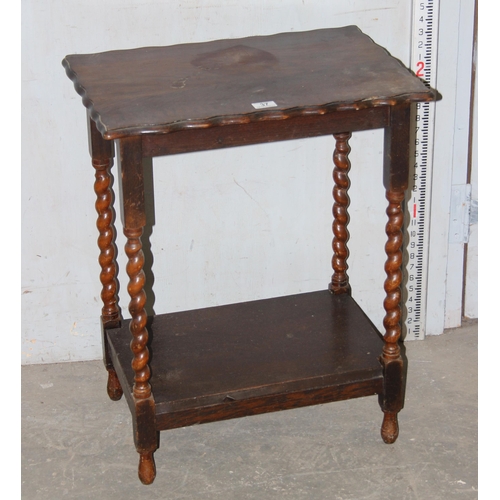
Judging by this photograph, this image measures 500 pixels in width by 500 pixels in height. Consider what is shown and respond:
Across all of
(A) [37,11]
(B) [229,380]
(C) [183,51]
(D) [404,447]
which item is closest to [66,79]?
(A) [37,11]

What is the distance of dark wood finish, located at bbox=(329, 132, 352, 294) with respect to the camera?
3.08 metres

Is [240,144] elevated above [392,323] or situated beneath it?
elevated above

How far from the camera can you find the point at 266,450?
2.94 m

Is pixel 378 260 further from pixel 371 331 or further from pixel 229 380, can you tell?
pixel 229 380

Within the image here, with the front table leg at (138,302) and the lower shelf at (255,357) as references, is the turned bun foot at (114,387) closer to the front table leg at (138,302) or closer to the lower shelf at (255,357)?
the lower shelf at (255,357)

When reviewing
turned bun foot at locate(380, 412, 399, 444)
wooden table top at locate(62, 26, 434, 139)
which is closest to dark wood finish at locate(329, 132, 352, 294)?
wooden table top at locate(62, 26, 434, 139)

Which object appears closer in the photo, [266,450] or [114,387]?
[266,450]

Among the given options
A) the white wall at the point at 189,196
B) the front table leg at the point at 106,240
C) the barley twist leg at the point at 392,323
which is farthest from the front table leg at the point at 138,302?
the barley twist leg at the point at 392,323

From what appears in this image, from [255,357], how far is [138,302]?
49cm

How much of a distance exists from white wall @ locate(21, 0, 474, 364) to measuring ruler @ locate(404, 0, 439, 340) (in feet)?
0.17

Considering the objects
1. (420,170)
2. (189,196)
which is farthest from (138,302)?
(420,170)

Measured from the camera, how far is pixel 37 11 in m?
2.88

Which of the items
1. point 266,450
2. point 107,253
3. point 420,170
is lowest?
point 266,450

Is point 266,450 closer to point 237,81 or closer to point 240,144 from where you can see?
point 240,144
